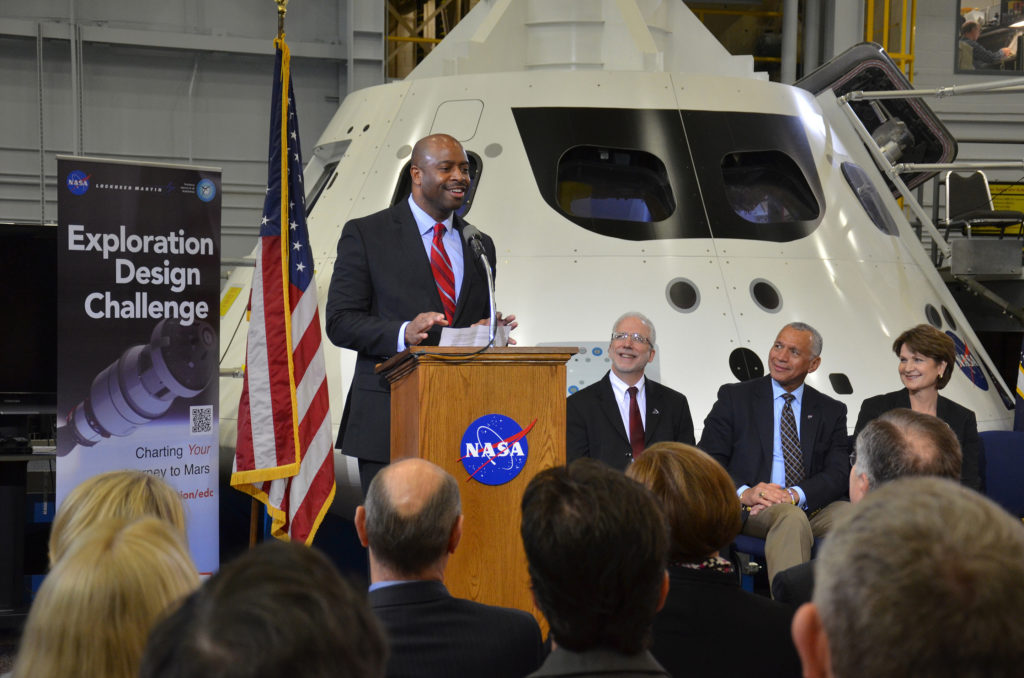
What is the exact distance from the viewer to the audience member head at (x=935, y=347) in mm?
Result: 4496

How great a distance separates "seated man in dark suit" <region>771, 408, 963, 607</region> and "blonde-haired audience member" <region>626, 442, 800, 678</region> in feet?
0.98

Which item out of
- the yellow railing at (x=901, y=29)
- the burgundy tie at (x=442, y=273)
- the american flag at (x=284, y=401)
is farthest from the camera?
the yellow railing at (x=901, y=29)

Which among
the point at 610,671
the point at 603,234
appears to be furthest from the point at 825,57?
the point at 610,671

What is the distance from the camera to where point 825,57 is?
489 inches

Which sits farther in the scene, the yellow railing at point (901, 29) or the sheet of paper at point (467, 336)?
the yellow railing at point (901, 29)

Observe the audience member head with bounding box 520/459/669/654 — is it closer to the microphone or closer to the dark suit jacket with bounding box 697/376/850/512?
the microphone

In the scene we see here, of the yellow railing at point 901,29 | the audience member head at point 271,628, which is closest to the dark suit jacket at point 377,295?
the audience member head at point 271,628

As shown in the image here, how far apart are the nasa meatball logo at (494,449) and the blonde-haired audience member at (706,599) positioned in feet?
2.87

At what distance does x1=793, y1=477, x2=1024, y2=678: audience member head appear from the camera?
0.91 m

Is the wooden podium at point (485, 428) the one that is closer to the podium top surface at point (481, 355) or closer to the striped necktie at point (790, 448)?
the podium top surface at point (481, 355)

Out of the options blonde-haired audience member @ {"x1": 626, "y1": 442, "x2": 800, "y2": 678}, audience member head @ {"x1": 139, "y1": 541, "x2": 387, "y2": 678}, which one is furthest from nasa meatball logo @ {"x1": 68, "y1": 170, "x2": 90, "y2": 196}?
audience member head @ {"x1": 139, "y1": 541, "x2": 387, "y2": 678}

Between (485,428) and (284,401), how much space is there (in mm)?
1886

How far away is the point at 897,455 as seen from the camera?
254cm

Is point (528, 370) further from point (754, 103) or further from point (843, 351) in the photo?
point (754, 103)
